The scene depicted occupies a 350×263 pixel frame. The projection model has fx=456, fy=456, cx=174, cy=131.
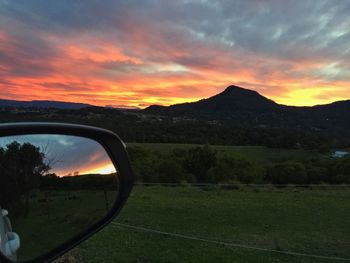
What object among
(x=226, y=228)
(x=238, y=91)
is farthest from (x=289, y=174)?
(x=238, y=91)

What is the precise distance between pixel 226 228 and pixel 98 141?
9599 mm

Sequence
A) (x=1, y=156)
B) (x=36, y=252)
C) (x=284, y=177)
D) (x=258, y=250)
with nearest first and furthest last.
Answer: (x=1, y=156) < (x=36, y=252) < (x=258, y=250) < (x=284, y=177)

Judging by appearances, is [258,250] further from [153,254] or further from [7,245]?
[7,245]

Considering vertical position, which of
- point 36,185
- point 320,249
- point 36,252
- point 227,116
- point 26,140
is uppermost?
point 227,116

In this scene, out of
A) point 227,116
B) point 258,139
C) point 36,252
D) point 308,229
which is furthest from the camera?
point 227,116

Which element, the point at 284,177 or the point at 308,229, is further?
the point at 284,177

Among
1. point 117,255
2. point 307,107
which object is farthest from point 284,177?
point 307,107

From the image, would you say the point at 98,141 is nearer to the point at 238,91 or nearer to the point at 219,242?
the point at 219,242

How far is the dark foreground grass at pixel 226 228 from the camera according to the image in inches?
313

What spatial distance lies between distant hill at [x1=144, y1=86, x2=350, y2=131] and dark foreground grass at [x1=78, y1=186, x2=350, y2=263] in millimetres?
73893

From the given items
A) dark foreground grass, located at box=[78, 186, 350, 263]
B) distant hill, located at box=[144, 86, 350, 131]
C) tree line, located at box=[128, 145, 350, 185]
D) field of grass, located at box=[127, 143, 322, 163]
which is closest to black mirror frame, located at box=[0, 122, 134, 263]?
dark foreground grass, located at box=[78, 186, 350, 263]

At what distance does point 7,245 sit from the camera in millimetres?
1091

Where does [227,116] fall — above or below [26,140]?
above

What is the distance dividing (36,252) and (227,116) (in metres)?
97.8
